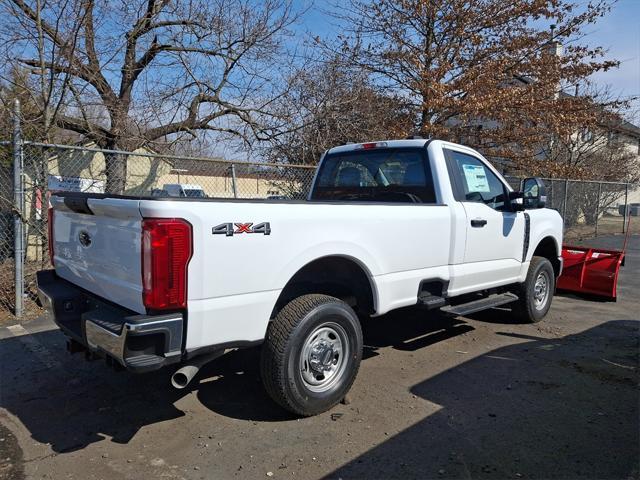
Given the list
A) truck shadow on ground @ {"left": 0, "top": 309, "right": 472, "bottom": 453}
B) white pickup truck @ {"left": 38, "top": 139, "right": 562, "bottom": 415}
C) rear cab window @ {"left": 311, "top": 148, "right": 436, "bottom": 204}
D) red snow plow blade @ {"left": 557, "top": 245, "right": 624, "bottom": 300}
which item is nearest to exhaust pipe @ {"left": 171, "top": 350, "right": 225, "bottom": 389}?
white pickup truck @ {"left": 38, "top": 139, "right": 562, "bottom": 415}

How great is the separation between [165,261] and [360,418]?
191 centimetres

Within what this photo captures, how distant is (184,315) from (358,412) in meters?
1.67

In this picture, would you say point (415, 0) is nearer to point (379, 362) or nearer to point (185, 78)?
point (185, 78)

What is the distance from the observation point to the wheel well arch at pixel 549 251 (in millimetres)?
6668

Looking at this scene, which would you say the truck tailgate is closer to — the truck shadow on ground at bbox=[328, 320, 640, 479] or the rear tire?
the truck shadow on ground at bbox=[328, 320, 640, 479]

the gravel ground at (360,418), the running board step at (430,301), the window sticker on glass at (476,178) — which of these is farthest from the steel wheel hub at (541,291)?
the running board step at (430,301)

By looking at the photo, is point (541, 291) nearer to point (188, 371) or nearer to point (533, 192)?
point (533, 192)

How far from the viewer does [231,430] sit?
3586 mm

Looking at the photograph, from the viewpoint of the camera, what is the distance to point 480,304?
5.27 metres

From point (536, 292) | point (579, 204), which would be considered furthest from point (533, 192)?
point (579, 204)

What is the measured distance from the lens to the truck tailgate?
3.02 meters

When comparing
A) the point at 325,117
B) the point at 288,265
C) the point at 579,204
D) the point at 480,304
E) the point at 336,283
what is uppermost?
the point at 325,117

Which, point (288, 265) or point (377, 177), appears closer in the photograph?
point (288, 265)

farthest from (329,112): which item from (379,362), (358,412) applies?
(358,412)
